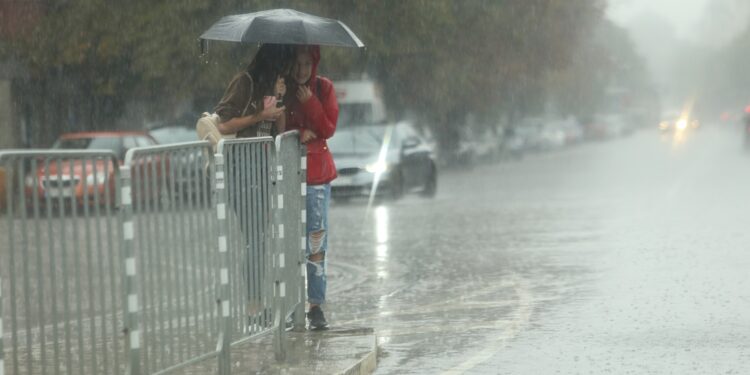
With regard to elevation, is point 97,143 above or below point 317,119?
below

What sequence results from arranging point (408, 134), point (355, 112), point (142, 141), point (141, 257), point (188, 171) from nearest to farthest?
point (141, 257) < point (188, 171) < point (142, 141) < point (408, 134) < point (355, 112)

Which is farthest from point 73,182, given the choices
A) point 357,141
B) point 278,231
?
point 357,141

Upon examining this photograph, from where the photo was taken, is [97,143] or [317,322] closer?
[317,322]

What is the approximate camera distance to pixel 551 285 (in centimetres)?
1251

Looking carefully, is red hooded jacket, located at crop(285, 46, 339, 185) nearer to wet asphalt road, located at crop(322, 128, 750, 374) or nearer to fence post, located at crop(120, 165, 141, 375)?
wet asphalt road, located at crop(322, 128, 750, 374)

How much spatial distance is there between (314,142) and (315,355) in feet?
5.52

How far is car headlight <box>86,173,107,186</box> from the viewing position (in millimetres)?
6152

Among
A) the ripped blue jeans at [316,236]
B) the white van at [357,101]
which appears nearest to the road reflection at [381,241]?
the ripped blue jeans at [316,236]

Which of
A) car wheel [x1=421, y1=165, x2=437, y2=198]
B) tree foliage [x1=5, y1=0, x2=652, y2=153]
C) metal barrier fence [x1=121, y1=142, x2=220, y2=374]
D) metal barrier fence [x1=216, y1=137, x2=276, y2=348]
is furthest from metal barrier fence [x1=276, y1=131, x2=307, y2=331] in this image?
tree foliage [x1=5, y1=0, x2=652, y2=153]

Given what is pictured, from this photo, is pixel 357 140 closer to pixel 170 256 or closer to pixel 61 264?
pixel 170 256

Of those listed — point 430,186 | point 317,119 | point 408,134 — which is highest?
point 317,119

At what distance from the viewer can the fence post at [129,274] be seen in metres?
6.30

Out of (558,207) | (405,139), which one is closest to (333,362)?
(558,207)

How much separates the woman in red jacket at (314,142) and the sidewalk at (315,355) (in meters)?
0.40
